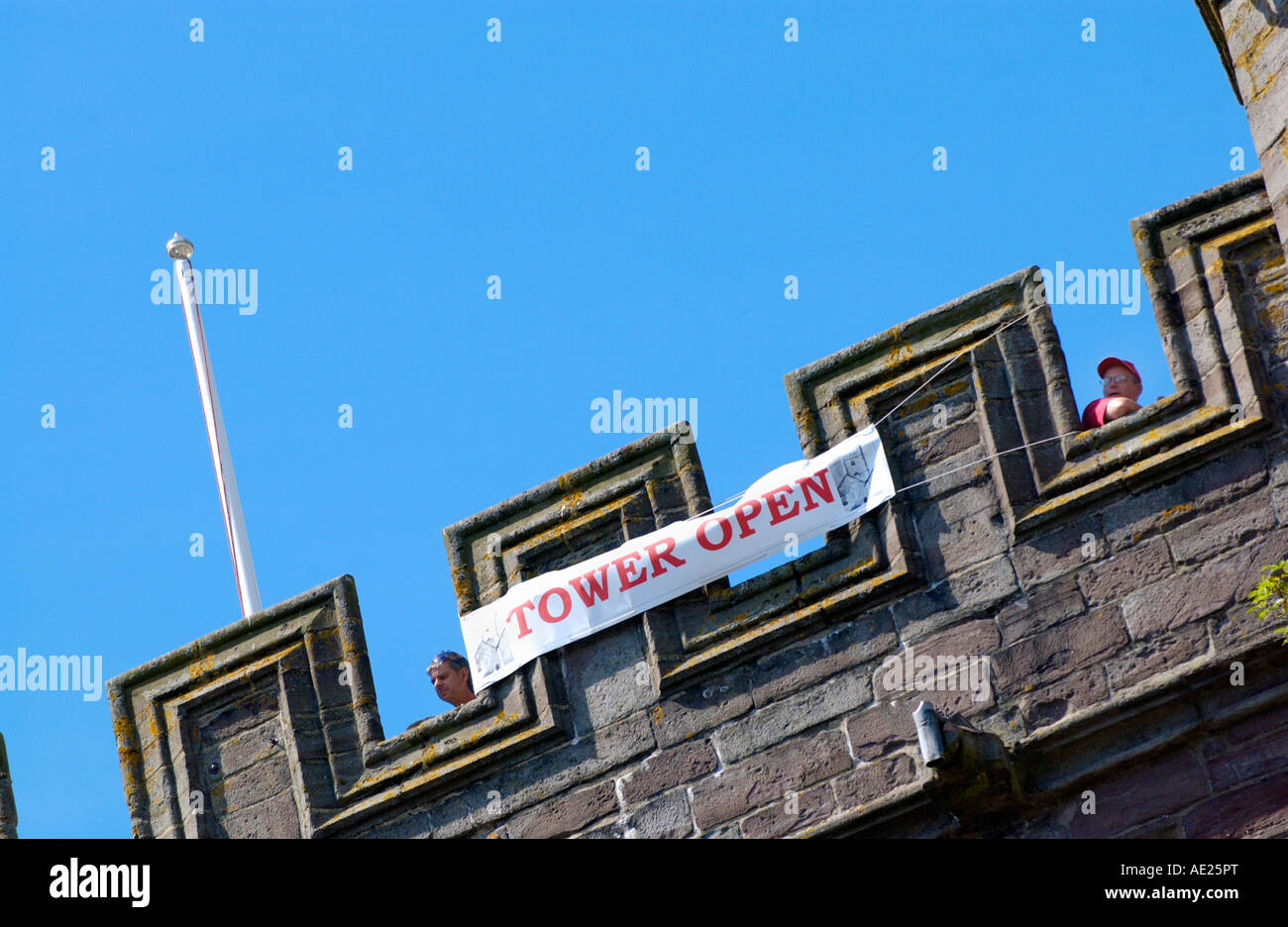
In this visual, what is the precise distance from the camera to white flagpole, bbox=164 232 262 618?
13328 mm

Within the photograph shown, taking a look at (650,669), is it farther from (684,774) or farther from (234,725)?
(234,725)

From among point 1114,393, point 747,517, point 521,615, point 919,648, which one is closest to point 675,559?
point 747,517

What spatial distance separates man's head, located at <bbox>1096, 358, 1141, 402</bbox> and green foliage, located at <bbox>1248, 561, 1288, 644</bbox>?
3.55ft

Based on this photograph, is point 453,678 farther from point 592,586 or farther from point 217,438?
point 217,438

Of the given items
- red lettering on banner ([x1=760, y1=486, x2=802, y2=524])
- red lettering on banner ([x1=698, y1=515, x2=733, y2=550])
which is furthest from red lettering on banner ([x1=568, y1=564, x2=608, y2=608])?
red lettering on banner ([x1=760, y1=486, x2=802, y2=524])

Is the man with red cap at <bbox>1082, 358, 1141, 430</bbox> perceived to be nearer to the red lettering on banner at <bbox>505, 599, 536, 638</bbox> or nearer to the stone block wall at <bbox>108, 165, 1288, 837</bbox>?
the stone block wall at <bbox>108, 165, 1288, 837</bbox>

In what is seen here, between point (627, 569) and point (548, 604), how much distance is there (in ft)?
1.31

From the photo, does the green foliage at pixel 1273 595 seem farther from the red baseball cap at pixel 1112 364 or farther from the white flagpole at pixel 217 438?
the white flagpole at pixel 217 438

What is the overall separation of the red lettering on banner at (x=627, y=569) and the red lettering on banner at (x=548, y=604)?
0.26 metres

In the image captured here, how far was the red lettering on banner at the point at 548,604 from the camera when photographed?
32.0ft

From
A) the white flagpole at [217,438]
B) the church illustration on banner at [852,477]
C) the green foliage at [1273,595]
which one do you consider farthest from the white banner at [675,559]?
the white flagpole at [217,438]

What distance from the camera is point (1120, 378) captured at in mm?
9375
